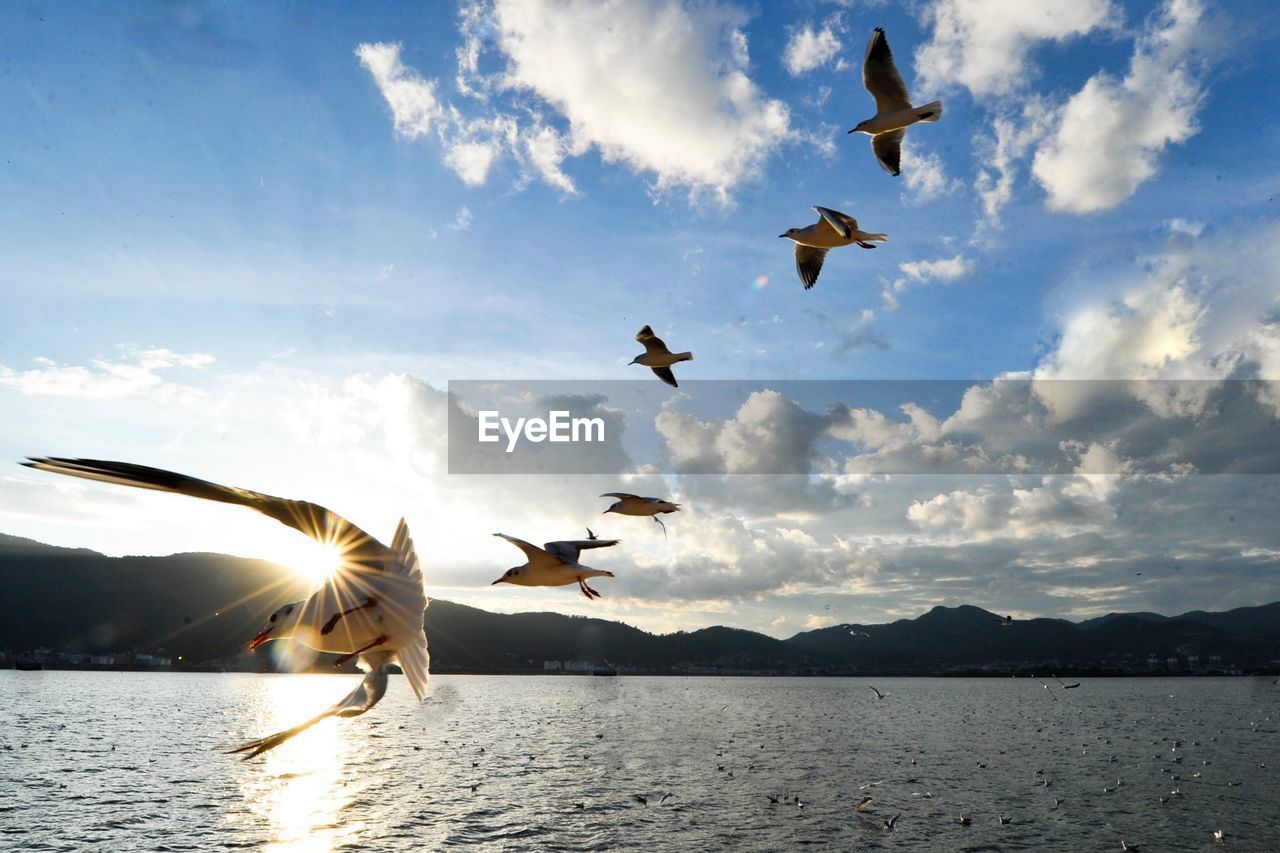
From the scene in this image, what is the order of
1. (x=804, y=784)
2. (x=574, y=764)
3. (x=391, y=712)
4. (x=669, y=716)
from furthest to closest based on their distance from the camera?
(x=391, y=712) → (x=669, y=716) → (x=574, y=764) → (x=804, y=784)

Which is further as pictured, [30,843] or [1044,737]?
[1044,737]

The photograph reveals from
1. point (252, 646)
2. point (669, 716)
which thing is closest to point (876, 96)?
point (252, 646)

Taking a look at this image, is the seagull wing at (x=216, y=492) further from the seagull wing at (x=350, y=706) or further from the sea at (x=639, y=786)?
the sea at (x=639, y=786)

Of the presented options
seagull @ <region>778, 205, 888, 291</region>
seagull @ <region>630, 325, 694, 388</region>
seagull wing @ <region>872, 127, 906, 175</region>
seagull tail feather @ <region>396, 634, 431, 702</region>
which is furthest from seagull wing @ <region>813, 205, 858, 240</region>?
seagull tail feather @ <region>396, 634, 431, 702</region>

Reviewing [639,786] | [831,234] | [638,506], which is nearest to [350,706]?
[638,506]

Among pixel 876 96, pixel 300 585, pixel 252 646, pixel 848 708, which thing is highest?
pixel 876 96

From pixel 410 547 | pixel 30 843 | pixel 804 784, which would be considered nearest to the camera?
pixel 410 547

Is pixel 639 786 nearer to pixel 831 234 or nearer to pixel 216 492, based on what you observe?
pixel 831 234

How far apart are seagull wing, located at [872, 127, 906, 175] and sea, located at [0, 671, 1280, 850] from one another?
11.1 metres

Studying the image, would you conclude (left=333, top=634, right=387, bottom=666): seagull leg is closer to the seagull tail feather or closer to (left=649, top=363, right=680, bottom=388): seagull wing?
the seagull tail feather

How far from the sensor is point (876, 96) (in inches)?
510

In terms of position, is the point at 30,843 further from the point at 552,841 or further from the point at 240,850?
the point at 552,841

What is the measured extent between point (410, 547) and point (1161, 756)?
289 ft

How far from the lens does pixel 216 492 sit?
2.15m
